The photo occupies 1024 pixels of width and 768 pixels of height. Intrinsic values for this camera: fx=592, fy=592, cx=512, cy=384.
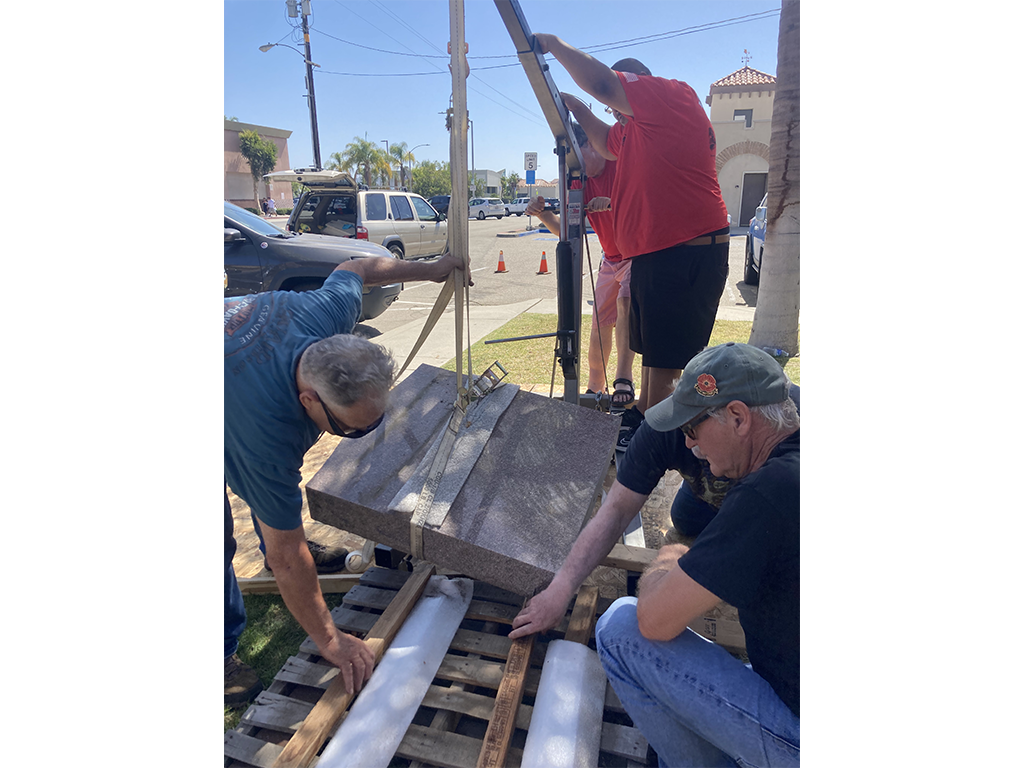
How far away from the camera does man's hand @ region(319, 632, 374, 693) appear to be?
174 cm

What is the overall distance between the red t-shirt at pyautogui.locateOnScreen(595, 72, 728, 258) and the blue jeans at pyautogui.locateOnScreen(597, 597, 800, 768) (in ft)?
6.85

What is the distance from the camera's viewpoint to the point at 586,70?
2.74 meters

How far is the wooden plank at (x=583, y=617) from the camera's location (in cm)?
193

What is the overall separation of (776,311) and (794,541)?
4778 mm

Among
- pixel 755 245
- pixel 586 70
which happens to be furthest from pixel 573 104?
pixel 755 245

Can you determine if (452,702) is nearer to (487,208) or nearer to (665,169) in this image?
(665,169)

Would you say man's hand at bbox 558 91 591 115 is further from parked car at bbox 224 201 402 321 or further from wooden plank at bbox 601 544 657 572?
parked car at bbox 224 201 402 321

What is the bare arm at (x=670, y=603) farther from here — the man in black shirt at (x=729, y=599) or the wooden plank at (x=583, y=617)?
the wooden plank at (x=583, y=617)

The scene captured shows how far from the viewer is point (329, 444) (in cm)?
389

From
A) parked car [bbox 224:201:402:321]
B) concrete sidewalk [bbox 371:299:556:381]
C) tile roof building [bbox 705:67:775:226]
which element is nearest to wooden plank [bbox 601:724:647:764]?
concrete sidewalk [bbox 371:299:556:381]

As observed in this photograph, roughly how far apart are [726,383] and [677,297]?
5.81ft

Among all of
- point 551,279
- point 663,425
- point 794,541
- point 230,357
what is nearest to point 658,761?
point 794,541

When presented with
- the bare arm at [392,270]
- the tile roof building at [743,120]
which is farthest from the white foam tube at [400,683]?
the tile roof building at [743,120]

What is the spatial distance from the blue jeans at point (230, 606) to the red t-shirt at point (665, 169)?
2349mm
